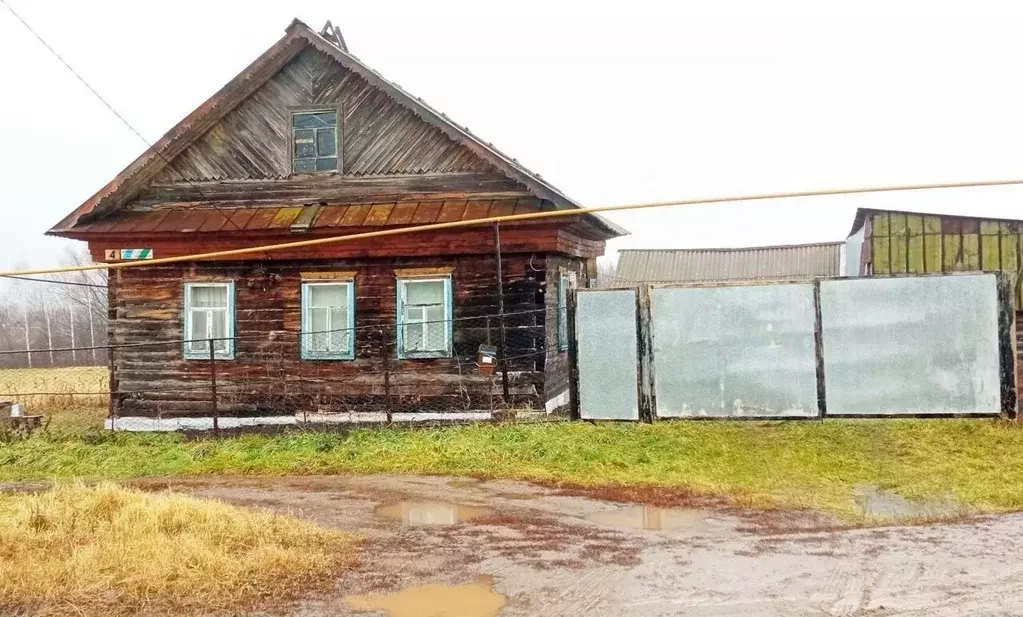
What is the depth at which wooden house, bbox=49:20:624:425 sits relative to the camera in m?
13.8

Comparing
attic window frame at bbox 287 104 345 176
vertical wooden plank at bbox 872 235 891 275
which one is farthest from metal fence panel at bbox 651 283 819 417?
vertical wooden plank at bbox 872 235 891 275

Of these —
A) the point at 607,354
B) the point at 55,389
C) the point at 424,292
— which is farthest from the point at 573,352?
the point at 55,389

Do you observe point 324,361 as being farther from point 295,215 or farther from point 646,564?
point 646,564

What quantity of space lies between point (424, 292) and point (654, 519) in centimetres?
715

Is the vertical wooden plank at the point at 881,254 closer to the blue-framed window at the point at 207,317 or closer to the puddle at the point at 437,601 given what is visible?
the blue-framed window at the point at 207,317

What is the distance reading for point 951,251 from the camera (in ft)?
52.8

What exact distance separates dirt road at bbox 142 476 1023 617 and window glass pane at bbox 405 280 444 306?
5.65 m

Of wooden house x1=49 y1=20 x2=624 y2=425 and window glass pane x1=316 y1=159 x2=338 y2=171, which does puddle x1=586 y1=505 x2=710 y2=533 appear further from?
window glass pane x1=316 y1=159 x2=338 y2=171

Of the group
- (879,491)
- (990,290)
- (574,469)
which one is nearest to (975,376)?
(990,290)

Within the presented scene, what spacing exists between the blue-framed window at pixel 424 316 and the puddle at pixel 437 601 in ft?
26.0

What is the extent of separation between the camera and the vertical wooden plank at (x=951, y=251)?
15945 mm

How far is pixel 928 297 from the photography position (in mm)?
10148

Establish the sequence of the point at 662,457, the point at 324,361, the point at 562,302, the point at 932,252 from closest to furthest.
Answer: the point at 662,457 < the point at 324,361 < the point at 562,302 < the point at 932,252

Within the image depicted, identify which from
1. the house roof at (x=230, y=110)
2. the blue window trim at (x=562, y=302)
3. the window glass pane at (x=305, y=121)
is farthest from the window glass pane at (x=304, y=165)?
the blue window trim at (x=562, y=302)
